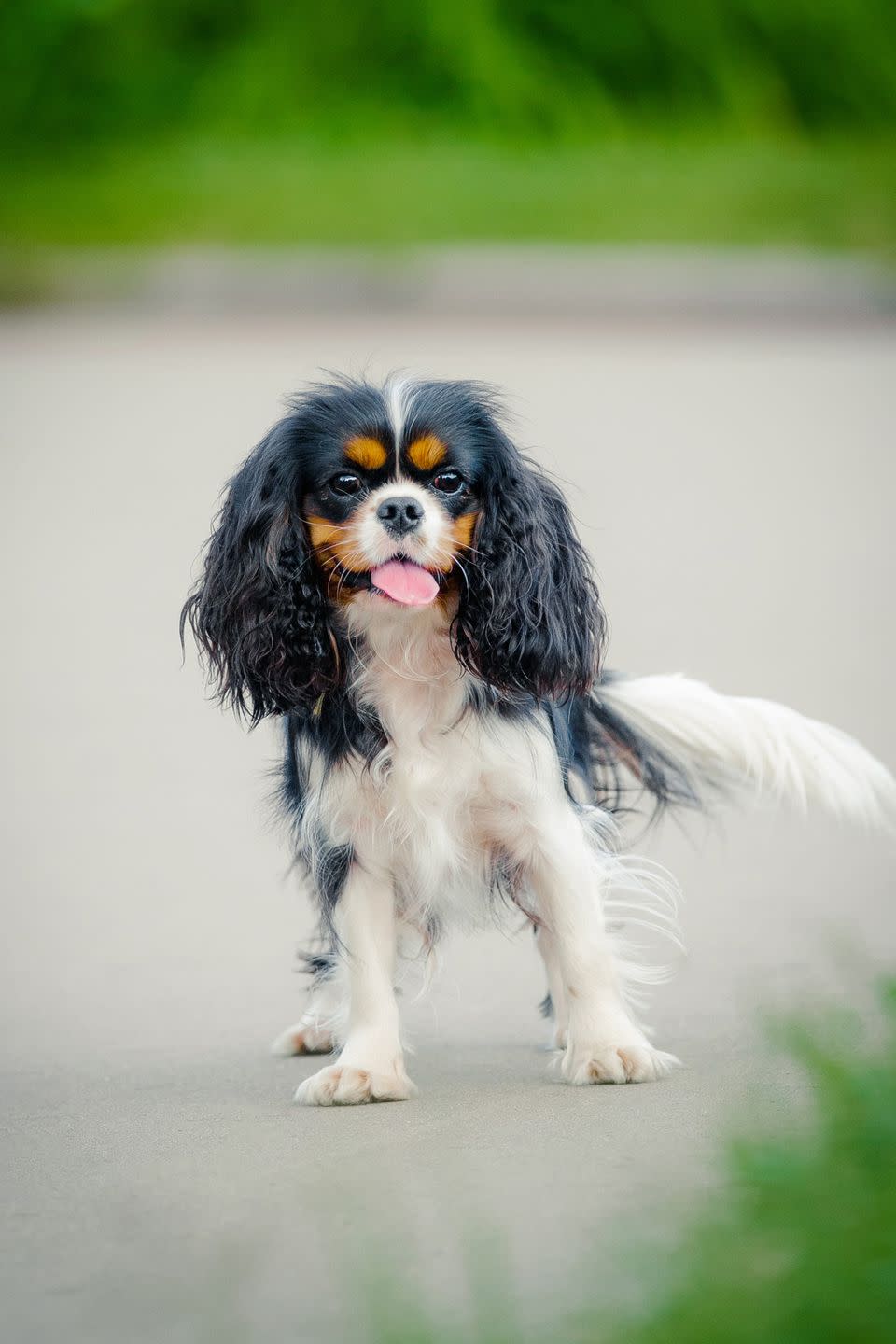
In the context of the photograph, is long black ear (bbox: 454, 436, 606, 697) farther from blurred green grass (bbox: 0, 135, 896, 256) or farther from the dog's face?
blurred green grass (bbox: 0, 135, 896, 256)

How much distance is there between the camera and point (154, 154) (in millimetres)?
13898

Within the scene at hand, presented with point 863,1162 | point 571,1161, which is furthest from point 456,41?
point 863,1162

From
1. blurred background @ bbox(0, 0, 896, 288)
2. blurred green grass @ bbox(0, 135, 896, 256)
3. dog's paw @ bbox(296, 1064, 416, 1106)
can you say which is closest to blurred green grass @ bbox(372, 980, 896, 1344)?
dog's paw @ bbox(296, 1064, 416, 1106)

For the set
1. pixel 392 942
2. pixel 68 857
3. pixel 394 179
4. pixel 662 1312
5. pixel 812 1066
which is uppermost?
pixel 394 179

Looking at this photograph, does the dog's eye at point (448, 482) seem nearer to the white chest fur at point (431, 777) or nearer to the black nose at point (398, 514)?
the black nose at point (398, 514)

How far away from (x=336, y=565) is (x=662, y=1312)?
7.04 ft

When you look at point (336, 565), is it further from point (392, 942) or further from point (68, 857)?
point (68, 857)

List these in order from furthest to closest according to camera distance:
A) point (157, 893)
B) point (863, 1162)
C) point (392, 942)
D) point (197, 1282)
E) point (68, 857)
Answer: point (68, 857)
point (157, 893)
point (392, 942)
point (197, 1282)
point (863, 1162)

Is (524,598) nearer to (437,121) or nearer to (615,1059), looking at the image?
(615,1059)

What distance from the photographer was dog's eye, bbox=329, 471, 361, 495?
139 inches

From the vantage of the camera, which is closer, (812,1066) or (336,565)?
(812,1066)

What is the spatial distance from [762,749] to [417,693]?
2.78ft

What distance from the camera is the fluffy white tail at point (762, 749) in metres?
4.06

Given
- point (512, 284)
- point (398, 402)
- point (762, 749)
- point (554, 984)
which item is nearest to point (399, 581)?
point (398, 402)
